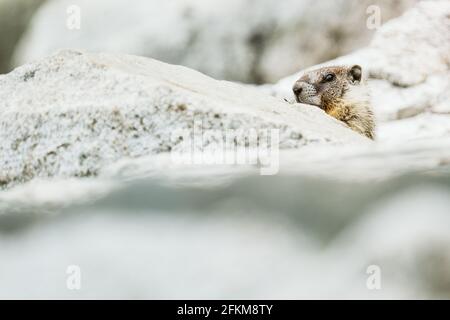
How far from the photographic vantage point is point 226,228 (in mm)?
1810

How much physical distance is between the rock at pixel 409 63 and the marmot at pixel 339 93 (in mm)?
1331

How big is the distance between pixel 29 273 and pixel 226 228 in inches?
18.6

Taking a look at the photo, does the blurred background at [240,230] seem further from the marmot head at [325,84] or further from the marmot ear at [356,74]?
the marmot ear at [356,74]

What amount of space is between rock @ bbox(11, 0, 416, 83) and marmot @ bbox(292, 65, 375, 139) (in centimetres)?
181

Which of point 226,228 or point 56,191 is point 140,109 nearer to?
point 56,191

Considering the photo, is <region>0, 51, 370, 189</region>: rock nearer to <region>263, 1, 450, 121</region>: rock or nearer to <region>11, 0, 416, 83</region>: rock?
<region>263, 1, 450, 121</region>: rock

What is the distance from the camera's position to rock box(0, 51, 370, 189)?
2180 mm

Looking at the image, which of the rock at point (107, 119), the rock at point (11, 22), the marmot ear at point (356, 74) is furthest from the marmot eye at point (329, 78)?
the rock at point (11, 22)

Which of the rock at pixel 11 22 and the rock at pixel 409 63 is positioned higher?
the rock at pixel 11 22

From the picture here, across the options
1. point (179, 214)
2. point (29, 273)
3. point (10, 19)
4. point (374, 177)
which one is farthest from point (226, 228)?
point (10, 19)

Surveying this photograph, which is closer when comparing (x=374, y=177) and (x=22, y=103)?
(x=374, y=177)

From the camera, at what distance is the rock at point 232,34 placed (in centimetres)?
668

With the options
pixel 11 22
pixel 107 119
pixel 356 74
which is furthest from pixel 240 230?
pixel 11 22
